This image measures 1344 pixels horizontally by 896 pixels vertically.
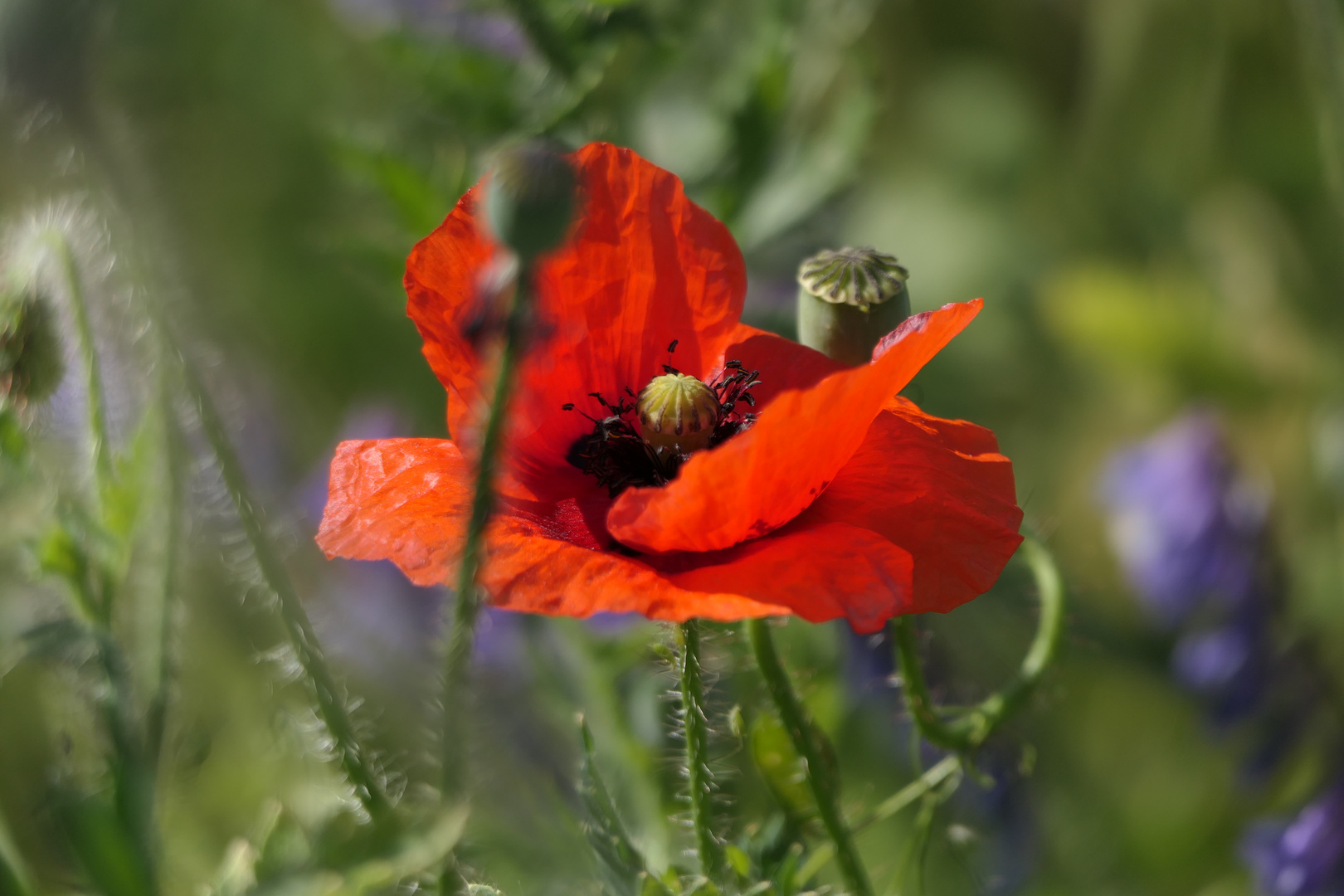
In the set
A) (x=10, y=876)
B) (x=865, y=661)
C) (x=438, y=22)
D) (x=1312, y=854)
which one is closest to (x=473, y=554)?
(x=10, y=876)

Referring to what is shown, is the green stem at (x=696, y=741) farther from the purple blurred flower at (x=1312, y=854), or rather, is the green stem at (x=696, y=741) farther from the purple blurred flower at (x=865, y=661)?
the purple blurred flower at (x=1312, y=854)

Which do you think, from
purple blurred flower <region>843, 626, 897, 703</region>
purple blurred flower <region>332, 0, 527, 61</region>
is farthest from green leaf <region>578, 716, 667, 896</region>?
purple blurred flower <region>332, 0, 527, 61</region>

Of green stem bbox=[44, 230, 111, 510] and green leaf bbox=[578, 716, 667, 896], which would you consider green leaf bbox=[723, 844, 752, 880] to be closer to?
green leaf bbox=[578, 716, 667, 896]

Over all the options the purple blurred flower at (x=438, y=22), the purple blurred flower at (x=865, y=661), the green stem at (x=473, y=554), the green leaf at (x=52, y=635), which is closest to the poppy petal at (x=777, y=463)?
the green stem at (x=473, y=554)

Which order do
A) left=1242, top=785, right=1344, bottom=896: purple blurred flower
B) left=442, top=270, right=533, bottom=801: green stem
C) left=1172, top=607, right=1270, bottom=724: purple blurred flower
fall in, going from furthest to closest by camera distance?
left=1172, top=607, right=1270, bottom=724: purple blurred flower → left=1242, top=785, right=1344, bottom=896: purple blurred flower → left=442, top=270, right=533, bottom=801: green stem

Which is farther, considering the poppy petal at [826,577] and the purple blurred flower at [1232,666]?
the purple blurred flower at [1232,666]

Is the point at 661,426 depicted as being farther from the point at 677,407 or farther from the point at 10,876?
the point at 10,876
